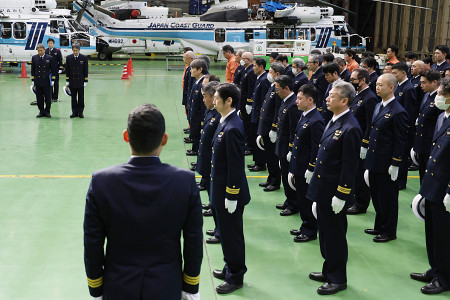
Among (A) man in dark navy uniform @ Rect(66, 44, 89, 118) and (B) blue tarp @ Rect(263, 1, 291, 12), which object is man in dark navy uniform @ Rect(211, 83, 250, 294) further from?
(B) blue tarp @ Rect(263, 1, 291, 12)

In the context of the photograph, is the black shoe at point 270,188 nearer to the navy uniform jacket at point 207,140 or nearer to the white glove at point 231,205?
the navy uniform jacket at point 207,140

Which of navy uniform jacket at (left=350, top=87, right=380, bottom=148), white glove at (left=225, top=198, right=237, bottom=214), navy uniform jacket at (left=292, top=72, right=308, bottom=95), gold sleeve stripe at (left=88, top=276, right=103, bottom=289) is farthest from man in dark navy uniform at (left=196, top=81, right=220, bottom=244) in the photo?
navy uniform jacket at (left=292, top=72, right=308, bottom=95)

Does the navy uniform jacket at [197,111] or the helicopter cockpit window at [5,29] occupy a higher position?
the helicopter cockpit window at [5,29]

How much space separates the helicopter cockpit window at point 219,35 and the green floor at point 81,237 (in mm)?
13976

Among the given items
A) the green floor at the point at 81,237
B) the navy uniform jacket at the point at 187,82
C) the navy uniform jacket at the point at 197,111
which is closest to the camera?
the green floor at the point at 81,237

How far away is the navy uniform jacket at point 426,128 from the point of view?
21.4 feet

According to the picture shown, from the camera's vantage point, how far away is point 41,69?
12.7 metres

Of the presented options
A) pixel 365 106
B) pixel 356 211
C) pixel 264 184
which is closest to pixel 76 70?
pixel 264 184

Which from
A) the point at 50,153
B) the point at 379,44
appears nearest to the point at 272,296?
the point at 50,153

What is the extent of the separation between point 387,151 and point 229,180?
220 cm

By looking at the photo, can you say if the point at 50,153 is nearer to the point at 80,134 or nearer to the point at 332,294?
the point at 80,134

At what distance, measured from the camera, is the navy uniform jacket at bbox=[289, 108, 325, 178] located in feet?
17.9

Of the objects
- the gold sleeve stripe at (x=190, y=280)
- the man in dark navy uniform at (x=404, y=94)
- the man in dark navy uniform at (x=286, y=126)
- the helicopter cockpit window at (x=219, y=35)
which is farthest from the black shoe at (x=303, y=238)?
the helicopter cockpit window at (x=219, y=35)

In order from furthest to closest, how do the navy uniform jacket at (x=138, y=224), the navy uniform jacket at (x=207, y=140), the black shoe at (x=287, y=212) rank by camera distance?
the black shoe at (x=287, y=212) → the navy uniform jacket at (x=207, y=140) → the navy uniform jacket at (x=138, y=224)
